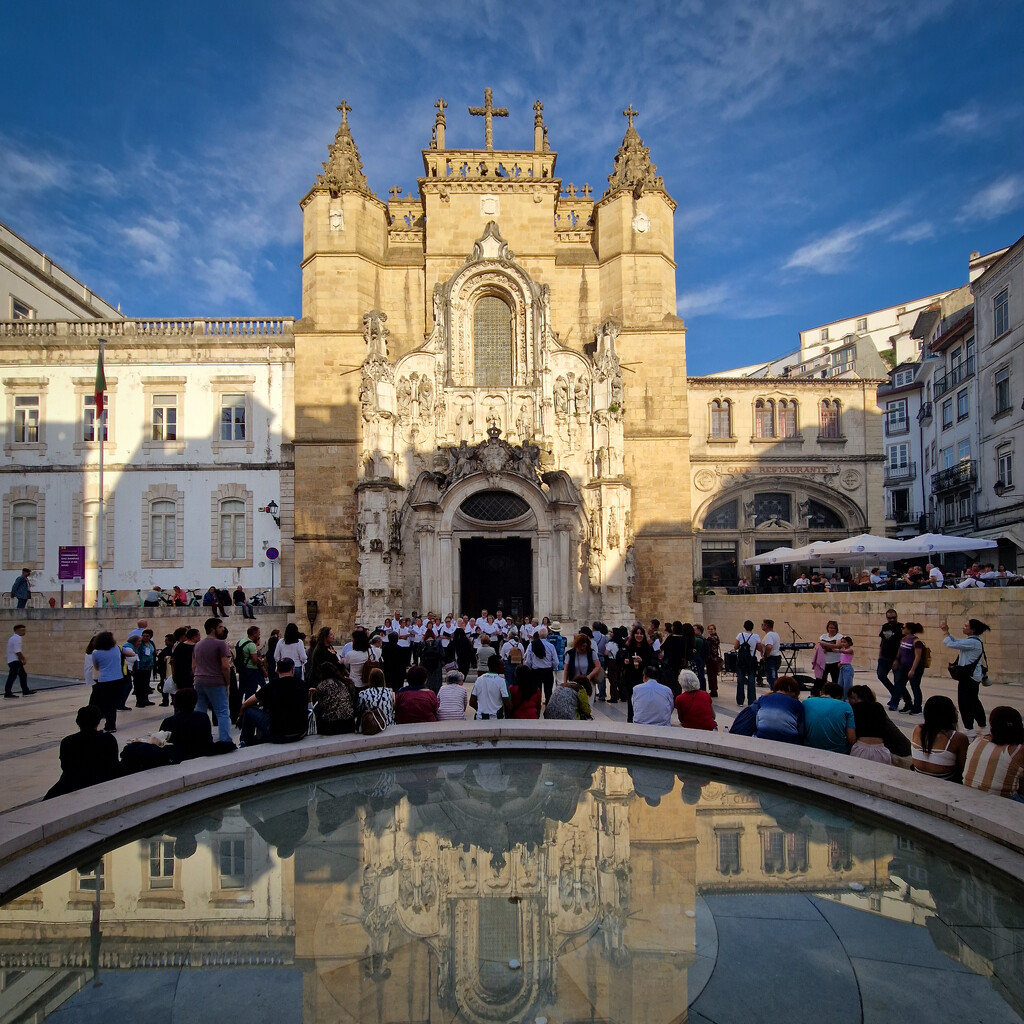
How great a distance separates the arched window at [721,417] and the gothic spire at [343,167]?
17737 mm

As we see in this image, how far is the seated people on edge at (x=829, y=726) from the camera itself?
7230 mm

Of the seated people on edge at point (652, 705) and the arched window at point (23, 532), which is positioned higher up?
the arched window at point (23, 532)

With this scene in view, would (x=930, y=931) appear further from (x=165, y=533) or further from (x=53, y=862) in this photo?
(x=165, y=533)

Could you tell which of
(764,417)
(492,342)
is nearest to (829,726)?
(492,342)

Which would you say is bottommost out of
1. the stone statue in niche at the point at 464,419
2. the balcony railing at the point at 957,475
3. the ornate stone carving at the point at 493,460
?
the ornate stone carving at the point at 493,460

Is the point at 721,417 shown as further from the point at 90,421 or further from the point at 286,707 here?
the point at 286,707

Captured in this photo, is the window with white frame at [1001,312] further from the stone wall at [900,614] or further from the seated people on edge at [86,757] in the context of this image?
the seated people on edge at [86,757]

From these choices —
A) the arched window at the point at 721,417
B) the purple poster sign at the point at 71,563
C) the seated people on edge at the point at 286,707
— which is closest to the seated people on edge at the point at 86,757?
the seated people on edge at the point at 286,707

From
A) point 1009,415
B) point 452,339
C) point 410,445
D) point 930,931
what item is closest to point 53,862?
point 930,931

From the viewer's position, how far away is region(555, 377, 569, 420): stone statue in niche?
942 inches

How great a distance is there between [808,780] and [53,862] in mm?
5936

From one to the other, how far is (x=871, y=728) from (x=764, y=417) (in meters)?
28.6

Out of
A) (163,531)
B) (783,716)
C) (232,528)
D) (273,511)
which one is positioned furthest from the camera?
(232,528)

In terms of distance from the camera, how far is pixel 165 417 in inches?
986
